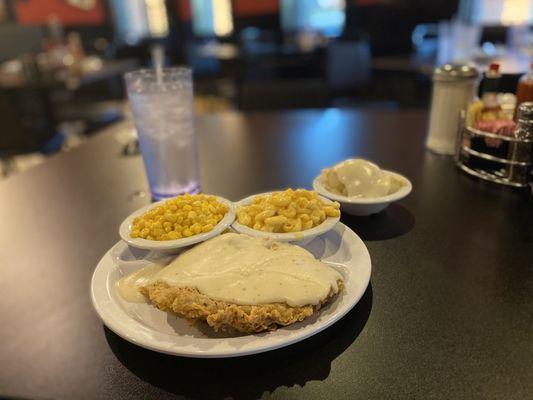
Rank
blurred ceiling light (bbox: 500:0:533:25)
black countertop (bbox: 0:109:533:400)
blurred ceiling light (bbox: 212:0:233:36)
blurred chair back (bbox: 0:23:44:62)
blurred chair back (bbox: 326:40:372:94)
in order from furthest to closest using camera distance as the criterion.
→ blurred ceiling light (bbox: 212:0:233:36)
blurred ceiling light (bbox: 500:0:533:25)
blurred chair back (bbox: 0:23:44:62)
blurred chair back (bbox: 326:40:372:94)
black countertop (bbox: 0:109:533:400)

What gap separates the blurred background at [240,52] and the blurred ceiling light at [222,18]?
0.02 m

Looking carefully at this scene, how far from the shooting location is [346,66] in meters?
3.66

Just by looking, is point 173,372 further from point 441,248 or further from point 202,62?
point 202,62

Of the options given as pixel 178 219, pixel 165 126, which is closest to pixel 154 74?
pixel 165 126

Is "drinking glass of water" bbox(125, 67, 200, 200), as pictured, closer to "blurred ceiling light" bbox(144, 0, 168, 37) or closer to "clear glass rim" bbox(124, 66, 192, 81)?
"clear glass rim" bbox(124, 66, 192, 81)

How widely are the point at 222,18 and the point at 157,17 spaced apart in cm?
106

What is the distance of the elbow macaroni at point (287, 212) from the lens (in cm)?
78

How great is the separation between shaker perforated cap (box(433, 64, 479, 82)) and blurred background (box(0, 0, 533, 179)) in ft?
0.43

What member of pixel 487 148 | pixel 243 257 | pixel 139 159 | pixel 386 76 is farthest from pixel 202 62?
pixel 243 257

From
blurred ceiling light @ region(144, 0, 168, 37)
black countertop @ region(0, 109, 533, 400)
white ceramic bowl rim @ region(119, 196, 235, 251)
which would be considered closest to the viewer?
black countertop @ region(0, 109, 533, 400)

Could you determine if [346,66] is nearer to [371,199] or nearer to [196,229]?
[371,199]

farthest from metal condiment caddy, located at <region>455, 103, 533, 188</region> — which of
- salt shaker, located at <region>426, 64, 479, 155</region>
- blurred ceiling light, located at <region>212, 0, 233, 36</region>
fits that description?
blurred ceiling light, located at <region>212, 0, 233, 36</region>

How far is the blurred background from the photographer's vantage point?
2.95 metres

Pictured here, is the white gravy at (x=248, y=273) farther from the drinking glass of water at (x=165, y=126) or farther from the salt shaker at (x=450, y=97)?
the salt shaker at (x=450, y=97)
